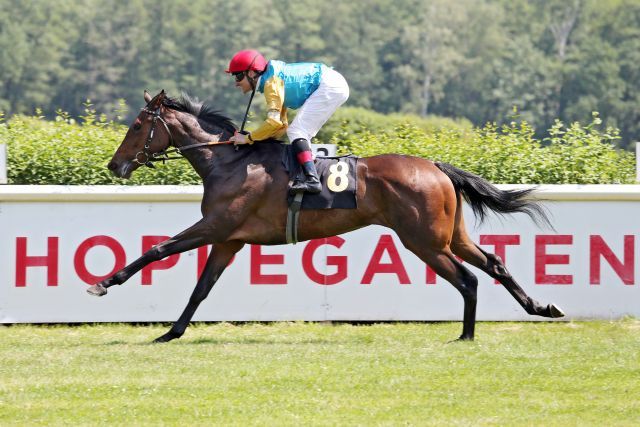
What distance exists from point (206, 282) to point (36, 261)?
1765 millimetres

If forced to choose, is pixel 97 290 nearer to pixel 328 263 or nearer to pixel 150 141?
pixel 150 141

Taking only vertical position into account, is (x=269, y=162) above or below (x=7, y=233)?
above

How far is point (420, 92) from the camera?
8744cm

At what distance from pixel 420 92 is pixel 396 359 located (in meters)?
80.5

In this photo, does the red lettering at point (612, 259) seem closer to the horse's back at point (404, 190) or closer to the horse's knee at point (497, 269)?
the horse's knee at point (497, 269)

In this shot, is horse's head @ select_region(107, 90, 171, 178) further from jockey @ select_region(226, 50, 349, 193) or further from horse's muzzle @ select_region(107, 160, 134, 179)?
jockey @ select_region(226, 50, 349, 193)

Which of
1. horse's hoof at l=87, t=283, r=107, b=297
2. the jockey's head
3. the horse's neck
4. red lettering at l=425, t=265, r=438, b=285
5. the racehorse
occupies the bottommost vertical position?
red lettering at l=425, t=265, r=438, b=285

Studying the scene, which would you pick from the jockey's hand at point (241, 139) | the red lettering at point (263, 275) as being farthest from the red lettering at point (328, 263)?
the jockey's hand at point (241, 139)

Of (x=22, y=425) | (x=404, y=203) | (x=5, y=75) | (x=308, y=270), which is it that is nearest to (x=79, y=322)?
(x=308, y=270)

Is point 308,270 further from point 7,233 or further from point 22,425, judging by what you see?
point 22,425

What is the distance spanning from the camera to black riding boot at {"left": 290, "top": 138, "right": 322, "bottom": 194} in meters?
8.64

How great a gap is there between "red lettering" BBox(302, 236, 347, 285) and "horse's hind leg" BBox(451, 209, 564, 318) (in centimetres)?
120

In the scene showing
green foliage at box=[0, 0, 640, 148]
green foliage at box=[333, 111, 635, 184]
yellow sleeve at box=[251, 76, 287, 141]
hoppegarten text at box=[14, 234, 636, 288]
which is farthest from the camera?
green foliage at box=[0, 0, 640, 148]

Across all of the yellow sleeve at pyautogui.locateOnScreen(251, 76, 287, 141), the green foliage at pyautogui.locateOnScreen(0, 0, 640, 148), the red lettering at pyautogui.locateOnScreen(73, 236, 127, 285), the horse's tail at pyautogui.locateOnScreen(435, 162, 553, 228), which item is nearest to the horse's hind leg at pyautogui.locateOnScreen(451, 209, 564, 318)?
the horse's tail at pyautogui.locateOnScreen(435, 162, 553, 228)
